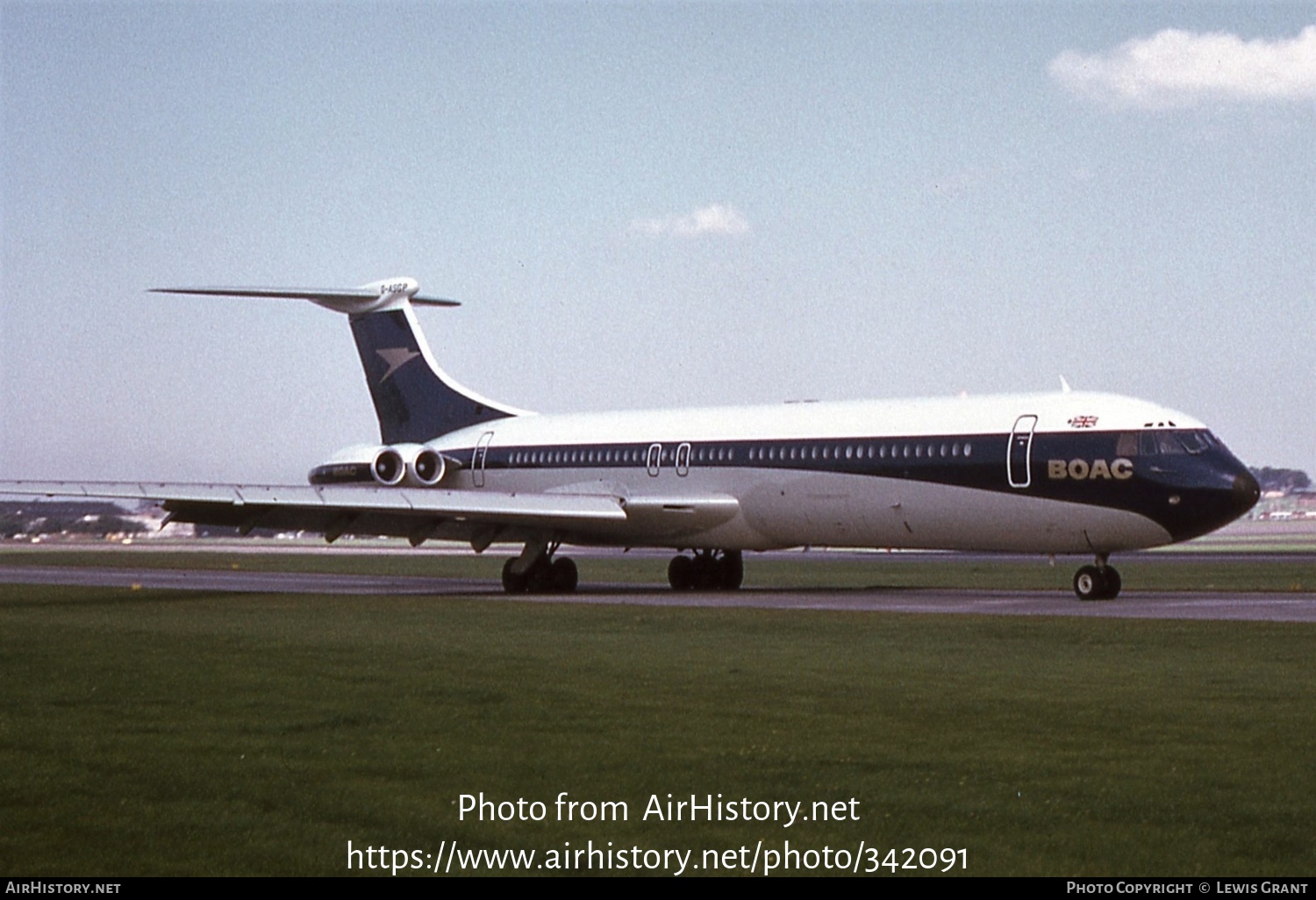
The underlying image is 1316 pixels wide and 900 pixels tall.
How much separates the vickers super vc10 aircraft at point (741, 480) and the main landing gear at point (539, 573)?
0.12ft

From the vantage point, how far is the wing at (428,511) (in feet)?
96.5

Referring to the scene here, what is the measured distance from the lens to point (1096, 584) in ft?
86.7

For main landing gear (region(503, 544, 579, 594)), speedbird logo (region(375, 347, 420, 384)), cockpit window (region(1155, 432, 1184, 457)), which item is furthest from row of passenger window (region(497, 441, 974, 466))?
speedbird logo (region(375, 347, 420, 384))

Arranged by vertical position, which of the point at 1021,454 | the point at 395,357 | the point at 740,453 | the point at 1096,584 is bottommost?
the point at 1096,584

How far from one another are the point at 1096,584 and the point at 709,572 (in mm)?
9903

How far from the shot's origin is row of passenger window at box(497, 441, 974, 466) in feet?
93.1

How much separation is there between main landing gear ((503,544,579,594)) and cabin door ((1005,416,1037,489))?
9.38 metres

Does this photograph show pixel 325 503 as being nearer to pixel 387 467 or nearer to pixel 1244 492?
pixel 387 467

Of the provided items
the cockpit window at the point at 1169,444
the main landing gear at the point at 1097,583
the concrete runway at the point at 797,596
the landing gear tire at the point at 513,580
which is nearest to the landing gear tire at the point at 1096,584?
the main landing gear at the point at 1097,583

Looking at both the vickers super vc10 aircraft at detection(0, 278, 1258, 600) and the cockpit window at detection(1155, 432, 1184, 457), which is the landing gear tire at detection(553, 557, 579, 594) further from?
the cockpit window at detection(1155, 432, 1184, 457)

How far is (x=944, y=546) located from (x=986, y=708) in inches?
646

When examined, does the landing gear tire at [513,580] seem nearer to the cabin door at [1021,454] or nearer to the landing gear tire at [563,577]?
the landing gear tire at [563,577]

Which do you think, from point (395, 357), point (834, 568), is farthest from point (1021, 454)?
point (834, 568)
